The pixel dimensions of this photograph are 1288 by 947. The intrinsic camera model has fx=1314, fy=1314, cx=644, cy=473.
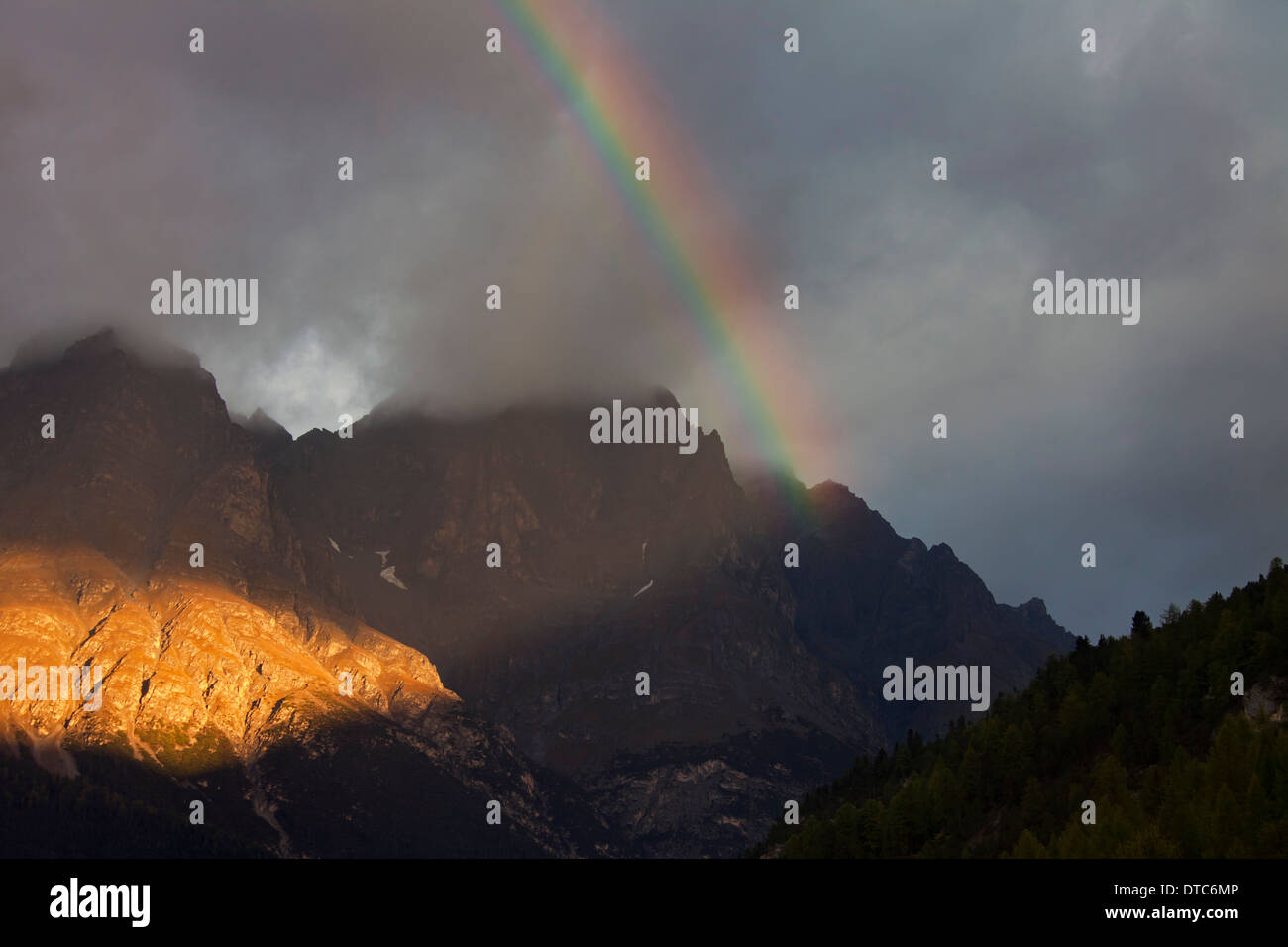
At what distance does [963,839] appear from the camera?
19488 centimetres

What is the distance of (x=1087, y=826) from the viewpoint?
508 ft
